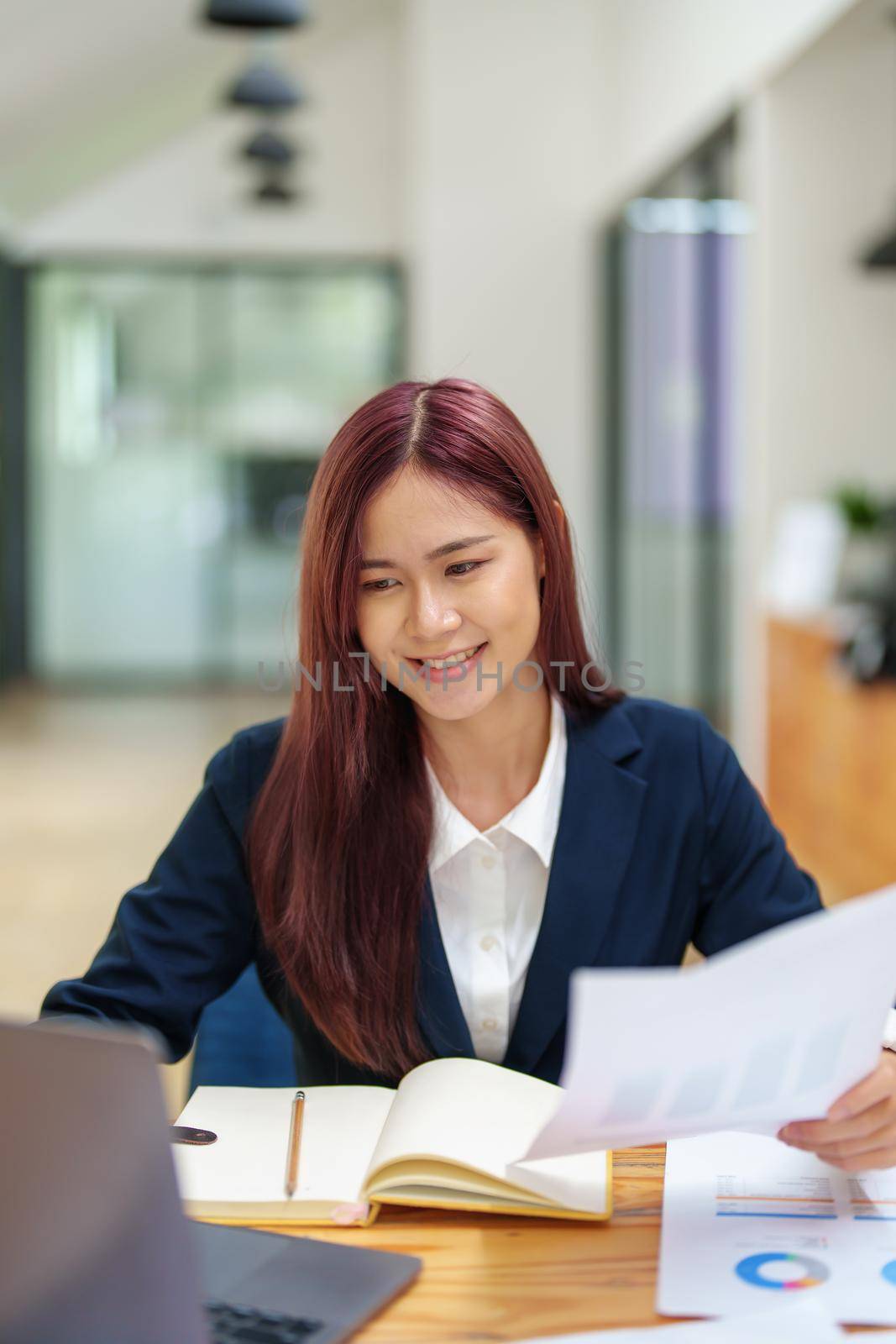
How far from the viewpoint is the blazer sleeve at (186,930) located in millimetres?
1353

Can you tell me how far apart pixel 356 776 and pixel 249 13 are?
3353 mm

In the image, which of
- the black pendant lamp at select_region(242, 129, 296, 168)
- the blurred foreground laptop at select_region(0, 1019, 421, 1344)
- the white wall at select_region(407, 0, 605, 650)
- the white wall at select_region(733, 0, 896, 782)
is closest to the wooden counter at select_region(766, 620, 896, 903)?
the white wall at select_region(733, 0, 896, 782)

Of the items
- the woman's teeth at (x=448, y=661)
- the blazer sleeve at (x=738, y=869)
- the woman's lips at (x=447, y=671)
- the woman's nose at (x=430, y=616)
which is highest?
the woman's nose at (x=430, y=616)

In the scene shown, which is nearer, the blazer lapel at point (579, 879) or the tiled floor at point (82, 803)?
the blazer lapel at point (579, 879)

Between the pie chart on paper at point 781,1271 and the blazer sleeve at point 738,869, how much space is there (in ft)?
1.62

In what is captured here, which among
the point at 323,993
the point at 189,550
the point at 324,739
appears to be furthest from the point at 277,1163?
the point at 189,550

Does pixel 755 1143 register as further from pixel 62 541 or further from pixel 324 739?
pixel 62 541

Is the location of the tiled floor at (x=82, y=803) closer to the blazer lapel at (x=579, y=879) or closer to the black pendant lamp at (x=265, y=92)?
the blazer lapel at (x=579, y=879)

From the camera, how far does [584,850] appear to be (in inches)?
55.6

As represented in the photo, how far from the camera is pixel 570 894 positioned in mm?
1396

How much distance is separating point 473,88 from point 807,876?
7687 millimetres

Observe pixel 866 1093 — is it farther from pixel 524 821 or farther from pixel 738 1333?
pixel 524 821

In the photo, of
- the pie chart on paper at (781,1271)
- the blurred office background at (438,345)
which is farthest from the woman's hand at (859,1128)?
the blurred office background at (438,345)

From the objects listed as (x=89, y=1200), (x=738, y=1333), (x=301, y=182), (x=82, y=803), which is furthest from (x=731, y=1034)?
(x=301, y=182)
